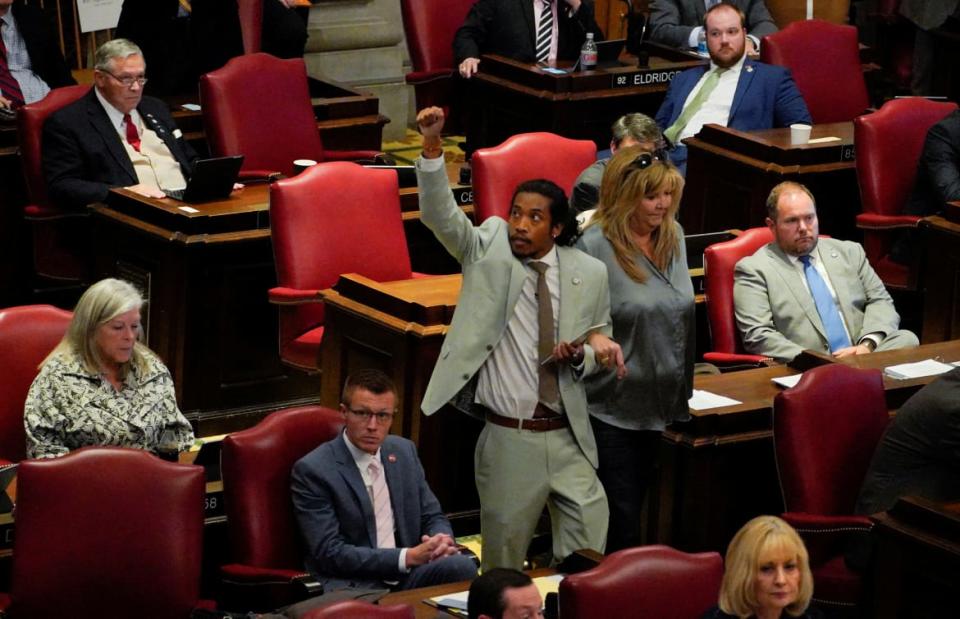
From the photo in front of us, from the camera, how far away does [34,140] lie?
6.81m

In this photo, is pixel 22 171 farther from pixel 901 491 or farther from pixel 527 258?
pixel 901 491

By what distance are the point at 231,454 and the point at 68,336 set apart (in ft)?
2.06

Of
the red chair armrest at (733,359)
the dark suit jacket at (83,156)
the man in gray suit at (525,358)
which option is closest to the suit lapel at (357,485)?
the man in gray suit at (525,358)

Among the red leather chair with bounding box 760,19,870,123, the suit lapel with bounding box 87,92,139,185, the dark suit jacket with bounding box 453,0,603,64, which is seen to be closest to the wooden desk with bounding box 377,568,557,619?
the suit lapel with bounding box 87,92,139,185

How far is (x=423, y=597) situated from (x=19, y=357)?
1433 millimetres

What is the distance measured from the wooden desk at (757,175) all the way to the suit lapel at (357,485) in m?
3.20

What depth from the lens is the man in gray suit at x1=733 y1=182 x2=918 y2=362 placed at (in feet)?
19.8

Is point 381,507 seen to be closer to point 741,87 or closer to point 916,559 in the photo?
point 916,559

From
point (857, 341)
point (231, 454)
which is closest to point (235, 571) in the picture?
point (231, 454)

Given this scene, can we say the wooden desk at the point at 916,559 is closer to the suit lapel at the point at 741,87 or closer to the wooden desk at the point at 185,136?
the suit lapel at the point at 741,87

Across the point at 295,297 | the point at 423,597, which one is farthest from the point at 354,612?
the point at 295,297

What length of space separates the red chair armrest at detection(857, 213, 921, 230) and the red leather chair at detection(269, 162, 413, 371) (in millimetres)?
1956

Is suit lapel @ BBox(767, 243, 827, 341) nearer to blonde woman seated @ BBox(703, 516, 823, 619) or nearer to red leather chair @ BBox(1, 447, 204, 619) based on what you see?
blonde woman seated @ BBox(703, 516, 823, 619)

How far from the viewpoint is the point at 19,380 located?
504cm
